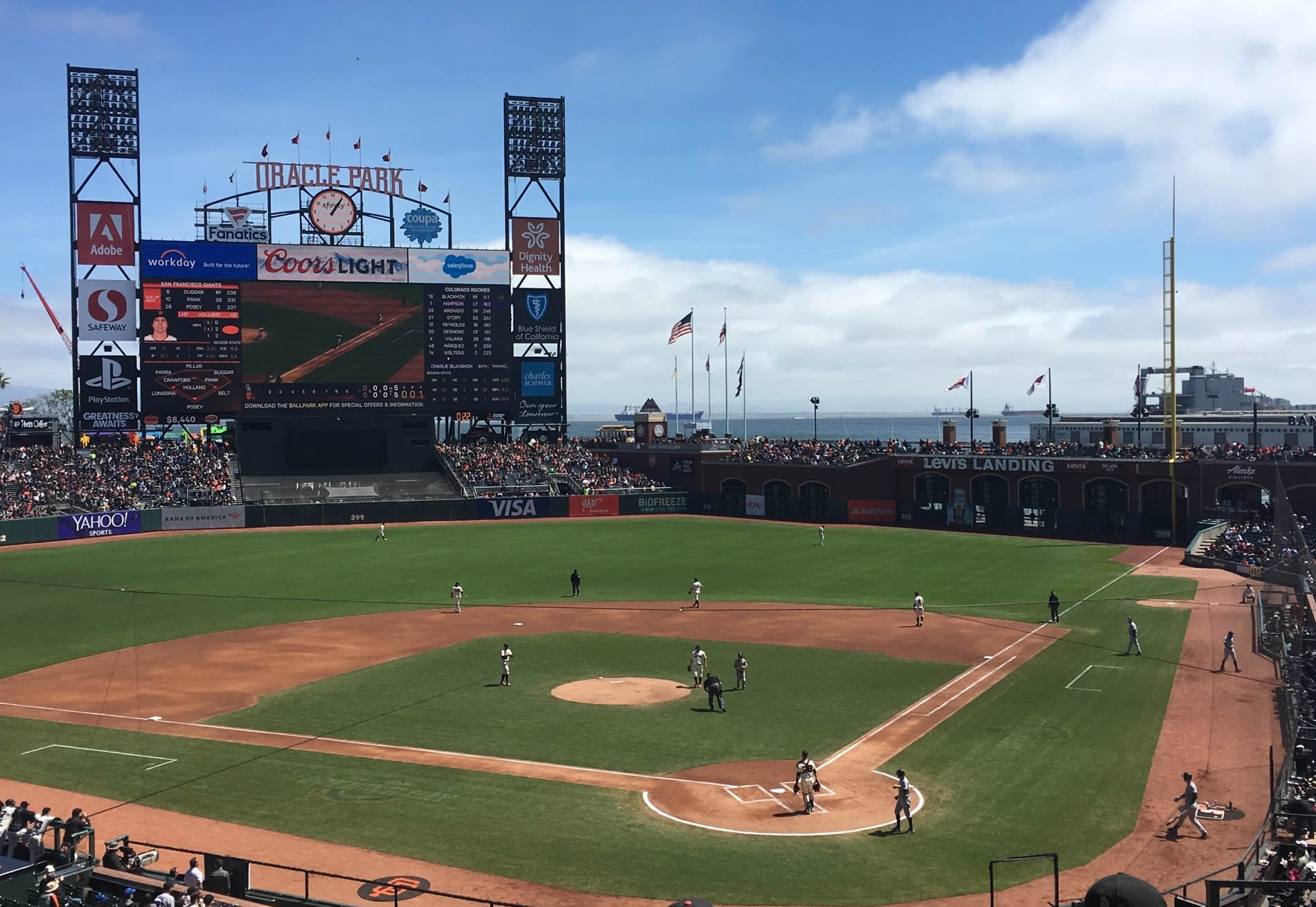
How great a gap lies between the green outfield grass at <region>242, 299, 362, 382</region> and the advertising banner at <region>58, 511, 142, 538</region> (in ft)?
43.5

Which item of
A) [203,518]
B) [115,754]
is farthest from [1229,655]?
[203,518]

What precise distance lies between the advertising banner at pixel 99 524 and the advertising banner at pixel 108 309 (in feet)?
45.1

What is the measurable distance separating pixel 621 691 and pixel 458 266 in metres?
57.9

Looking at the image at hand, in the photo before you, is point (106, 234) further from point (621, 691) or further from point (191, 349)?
point (621, 691)

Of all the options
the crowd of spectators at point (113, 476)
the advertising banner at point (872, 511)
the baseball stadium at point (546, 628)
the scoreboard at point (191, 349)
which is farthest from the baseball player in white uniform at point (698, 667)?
the scoreboard at point (191, 349)

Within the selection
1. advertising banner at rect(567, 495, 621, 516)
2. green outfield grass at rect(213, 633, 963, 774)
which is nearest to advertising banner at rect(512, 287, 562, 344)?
advertising banner at rect(567, 495, 621, 516)

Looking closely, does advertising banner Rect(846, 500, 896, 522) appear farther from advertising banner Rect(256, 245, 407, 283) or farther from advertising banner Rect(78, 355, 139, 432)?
advertising banner Rect(78, 355, 139, 432)

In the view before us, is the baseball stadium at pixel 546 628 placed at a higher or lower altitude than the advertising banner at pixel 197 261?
lower

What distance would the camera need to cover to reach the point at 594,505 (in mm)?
84500

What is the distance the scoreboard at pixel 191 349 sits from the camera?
76812 mm

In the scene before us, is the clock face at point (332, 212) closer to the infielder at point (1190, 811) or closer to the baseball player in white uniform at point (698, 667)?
the baseball player in white uniform at point (698, 667)

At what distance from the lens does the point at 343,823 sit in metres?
21.6

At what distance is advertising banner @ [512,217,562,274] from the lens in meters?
87.4

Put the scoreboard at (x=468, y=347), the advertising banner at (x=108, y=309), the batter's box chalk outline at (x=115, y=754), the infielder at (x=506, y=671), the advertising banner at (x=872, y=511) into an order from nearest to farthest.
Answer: the batter's box chalk outline at (x=115, y=754), the infielder at (x=506, y=671), the advertising banner at (x=108, y=309), the advertising banner at (x=872, y=511), the scoreboard at (x=468, y=347)
